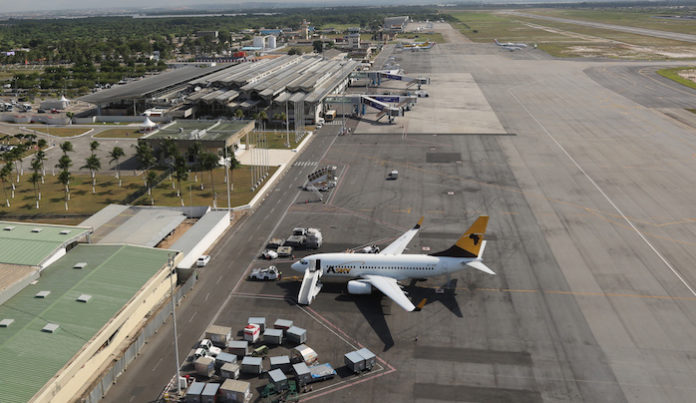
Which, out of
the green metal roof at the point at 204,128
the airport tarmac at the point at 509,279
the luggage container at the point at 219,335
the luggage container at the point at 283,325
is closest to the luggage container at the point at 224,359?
the luggage container at the point at 219,335

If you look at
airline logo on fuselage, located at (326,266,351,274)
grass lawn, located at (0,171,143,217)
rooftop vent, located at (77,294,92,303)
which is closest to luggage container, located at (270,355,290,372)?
airline logo on fuselage, located at (326,266,351,274)

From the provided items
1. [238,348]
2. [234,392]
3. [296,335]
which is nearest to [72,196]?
[238,348]

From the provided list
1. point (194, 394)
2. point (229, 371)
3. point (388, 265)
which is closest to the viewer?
point (194, 394)

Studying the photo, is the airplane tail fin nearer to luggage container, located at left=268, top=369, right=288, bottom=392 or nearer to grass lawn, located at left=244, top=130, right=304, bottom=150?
luggage container, located at left=268, top=369, right=288, bottom=392

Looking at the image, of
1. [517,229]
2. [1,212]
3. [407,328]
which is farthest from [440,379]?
[1,212]

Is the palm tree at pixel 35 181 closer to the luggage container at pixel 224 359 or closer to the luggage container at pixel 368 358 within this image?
the luggage container at pixel 224 359

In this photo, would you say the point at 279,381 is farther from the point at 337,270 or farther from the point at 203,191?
the point at 203,191

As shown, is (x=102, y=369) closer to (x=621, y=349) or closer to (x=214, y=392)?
(x=214, y=392)
